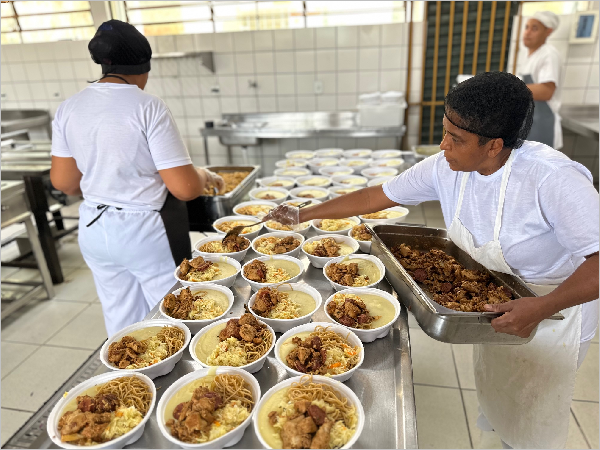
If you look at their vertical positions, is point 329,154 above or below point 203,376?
below

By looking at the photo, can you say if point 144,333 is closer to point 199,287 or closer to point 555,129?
point 199,287

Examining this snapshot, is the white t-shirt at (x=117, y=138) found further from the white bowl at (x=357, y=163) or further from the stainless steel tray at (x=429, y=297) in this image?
the white bowl at (x=357, y=163)

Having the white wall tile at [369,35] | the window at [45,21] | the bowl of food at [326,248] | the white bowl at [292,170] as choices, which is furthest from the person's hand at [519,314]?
the window at [45,21]

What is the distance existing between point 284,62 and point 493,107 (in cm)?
451

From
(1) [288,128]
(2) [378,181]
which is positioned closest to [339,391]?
(2) [378,181]

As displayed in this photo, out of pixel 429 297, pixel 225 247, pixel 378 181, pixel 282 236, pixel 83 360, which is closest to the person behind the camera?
pixel 429 297

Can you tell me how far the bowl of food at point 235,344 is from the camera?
1.29 m

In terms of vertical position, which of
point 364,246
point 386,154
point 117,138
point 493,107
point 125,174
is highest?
point 493,107

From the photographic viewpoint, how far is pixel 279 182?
11.0 feet

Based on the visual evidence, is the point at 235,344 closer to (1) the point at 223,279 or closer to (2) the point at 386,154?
(1) the point at 223,279

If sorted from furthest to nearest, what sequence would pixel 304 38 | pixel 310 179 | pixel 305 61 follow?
pixel 305 61
pixel 304 38
pixel 310 179

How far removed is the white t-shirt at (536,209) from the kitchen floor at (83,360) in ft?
3.34

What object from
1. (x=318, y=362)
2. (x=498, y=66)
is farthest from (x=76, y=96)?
(x=498, y=66)

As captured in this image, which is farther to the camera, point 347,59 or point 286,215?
point 347,59
